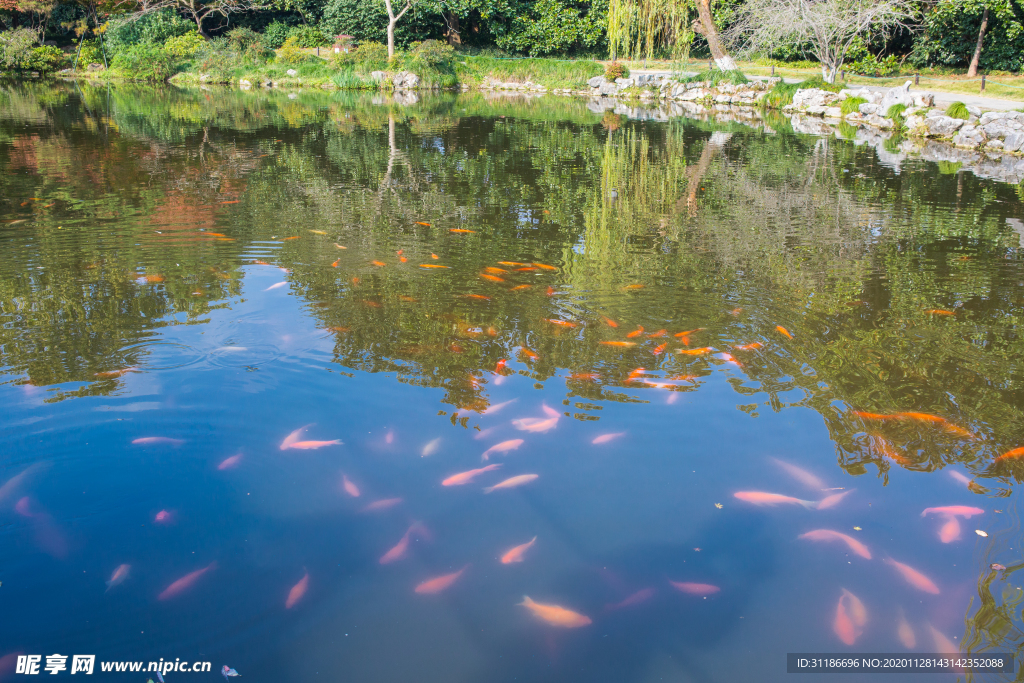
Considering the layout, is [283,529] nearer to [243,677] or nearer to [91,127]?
[243,677]

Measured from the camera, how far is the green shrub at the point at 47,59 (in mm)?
31000

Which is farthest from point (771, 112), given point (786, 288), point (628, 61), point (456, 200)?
point (786, 288)

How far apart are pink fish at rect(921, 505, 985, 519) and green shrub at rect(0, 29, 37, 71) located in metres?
39.0

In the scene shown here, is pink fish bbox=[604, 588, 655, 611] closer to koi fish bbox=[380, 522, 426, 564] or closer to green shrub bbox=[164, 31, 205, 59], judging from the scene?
koi fish bbox=[380, 522, 426, 564]

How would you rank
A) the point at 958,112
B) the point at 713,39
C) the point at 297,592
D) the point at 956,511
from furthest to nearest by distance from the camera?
the point at 713,39 → the point at 958,112 → the point at 956,511 → the point at 297,592

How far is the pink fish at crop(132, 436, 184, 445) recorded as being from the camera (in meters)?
3.50

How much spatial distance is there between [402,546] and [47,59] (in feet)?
125

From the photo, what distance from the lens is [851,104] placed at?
18.8m

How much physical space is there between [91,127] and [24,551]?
15.5 metres

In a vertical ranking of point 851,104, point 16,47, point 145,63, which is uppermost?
point 16,47

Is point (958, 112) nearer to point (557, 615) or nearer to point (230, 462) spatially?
point (557, 615)

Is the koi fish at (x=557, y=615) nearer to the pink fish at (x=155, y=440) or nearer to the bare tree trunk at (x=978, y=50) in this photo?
the pink fish at (x=155, y=440)

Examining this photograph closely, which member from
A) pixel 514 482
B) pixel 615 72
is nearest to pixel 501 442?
pixel 514 482

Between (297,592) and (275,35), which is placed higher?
(275,35)
